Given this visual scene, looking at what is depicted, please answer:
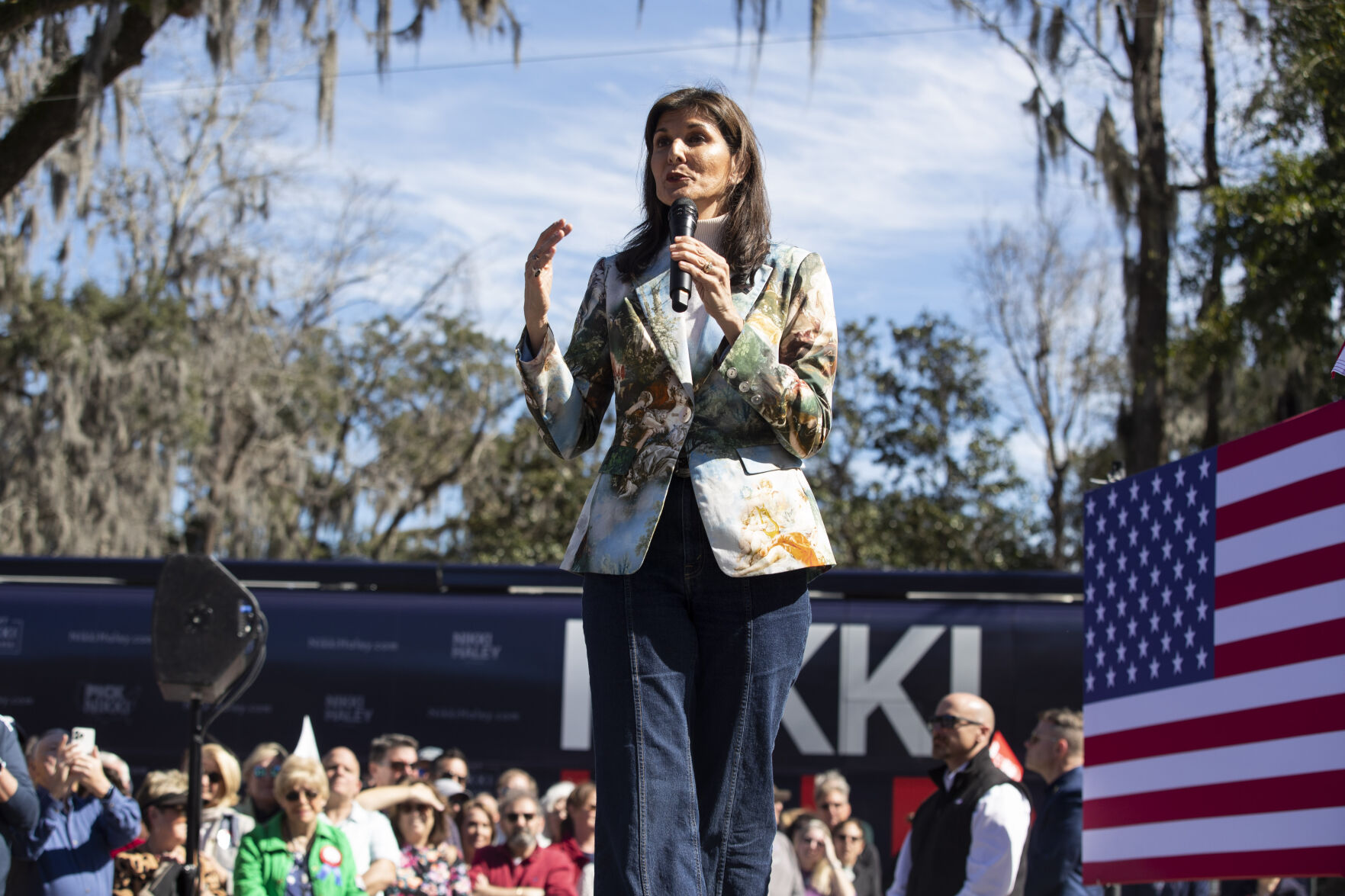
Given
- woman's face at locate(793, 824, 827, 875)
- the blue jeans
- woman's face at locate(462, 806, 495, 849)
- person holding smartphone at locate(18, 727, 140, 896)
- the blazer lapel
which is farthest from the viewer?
woman's face at locate(462, 806, 495, 849)

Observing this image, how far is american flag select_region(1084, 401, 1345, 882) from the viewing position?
10.5 feet

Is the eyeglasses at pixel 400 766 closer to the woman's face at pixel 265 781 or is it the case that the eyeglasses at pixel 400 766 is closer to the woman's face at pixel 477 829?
the woman's face at pixel 477 829

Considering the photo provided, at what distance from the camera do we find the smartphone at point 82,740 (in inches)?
198

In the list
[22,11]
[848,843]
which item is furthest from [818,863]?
[22,11]

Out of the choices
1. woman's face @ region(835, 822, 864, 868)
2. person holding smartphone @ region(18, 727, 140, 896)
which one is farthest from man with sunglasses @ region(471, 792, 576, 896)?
woman's face @ region(835, 822, 864, 868)

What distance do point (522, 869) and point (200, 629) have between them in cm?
243

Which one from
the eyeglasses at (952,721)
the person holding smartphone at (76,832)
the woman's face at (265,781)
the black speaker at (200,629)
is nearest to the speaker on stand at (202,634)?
the black speaker at (200,629)

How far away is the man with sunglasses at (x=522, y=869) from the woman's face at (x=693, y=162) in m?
4.65

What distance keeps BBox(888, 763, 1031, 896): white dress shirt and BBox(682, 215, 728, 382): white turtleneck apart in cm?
320

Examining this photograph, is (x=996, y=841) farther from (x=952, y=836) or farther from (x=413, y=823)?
(x=413, y=823)

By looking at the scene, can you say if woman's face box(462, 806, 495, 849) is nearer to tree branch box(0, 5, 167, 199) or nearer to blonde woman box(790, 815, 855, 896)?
blonde woman box(790, 815, 855, 896)

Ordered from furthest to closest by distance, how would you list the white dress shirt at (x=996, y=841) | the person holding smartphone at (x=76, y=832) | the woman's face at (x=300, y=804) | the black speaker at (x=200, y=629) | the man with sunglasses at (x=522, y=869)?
1. the man with sunglasses at (x=522, y=869)
2. the woman's face at (x=300, y=804)
3. the person holding smartphone at (x=76, y=832)
4. the white dress shirt at (x=996, y=841)
5. the black speaker at (x=200, y=629)

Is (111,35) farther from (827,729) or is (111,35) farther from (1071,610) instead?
(1071,610)

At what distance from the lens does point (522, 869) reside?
21.2 ft
